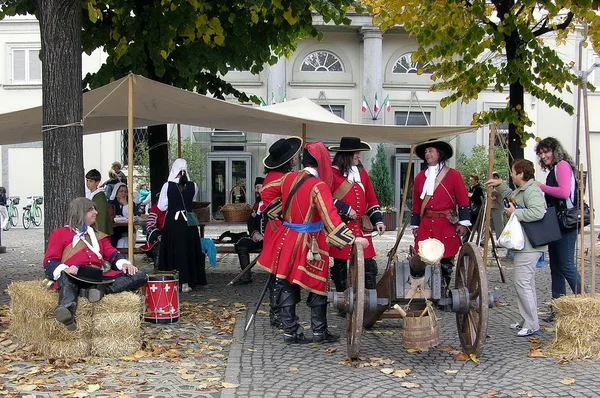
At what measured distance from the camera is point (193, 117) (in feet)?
29.9

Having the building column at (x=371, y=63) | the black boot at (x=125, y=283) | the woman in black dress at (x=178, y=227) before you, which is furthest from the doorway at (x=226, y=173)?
the black boot at (x=125, y=283)

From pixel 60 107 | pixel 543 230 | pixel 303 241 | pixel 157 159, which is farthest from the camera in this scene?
pixel 157 159

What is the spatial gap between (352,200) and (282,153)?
0.92 m

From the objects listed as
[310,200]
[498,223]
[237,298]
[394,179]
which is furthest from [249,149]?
[310,200]

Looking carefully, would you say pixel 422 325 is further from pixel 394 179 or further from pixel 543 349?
pixel 394 179

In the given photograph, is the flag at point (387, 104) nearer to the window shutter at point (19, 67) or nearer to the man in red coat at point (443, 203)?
the window shutter at point (19, 67)

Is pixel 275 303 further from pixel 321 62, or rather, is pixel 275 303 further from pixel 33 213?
pixel 321 62

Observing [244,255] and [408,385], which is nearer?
[408,385]

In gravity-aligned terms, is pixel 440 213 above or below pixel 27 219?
above

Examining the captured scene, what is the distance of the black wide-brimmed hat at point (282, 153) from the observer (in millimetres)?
6148

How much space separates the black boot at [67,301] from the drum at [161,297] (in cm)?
114

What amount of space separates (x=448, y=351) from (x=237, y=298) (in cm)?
331

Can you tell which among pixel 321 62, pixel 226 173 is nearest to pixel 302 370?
pixel 226 173

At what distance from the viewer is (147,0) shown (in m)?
9.63
